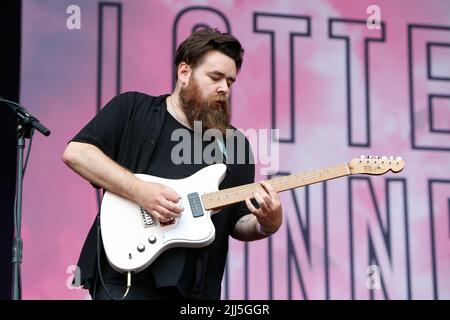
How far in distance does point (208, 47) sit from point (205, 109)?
0.80ft

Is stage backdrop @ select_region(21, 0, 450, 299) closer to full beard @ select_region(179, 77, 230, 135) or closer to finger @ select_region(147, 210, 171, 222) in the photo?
full beard @ select_region(179, 77, 230, 135)

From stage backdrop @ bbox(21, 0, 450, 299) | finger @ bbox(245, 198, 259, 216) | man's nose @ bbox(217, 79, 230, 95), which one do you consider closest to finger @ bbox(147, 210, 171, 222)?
finger @ bbox(245, 198, 259, 216)

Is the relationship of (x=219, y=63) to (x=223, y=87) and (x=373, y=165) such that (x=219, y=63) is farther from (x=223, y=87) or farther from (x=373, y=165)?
(x=373, y=165)

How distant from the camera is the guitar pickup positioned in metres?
2.62

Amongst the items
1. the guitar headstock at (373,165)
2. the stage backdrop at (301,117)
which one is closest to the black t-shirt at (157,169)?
the guitar headstock at (373,165)

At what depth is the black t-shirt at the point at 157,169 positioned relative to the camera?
2.53m

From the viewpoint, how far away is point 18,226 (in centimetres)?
255

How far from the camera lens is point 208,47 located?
2865mm

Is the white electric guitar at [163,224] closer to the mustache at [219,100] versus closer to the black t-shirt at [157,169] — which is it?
the black t-shirt at [157,169]

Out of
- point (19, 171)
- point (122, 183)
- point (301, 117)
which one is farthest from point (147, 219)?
point (301, 117)

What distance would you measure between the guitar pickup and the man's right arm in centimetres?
6

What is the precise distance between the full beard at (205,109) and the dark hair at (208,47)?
0.10m

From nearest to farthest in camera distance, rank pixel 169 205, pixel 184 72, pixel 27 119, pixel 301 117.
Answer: pixel 169 205
pixel 27 119
pixel 184 72
pixel 301 117
